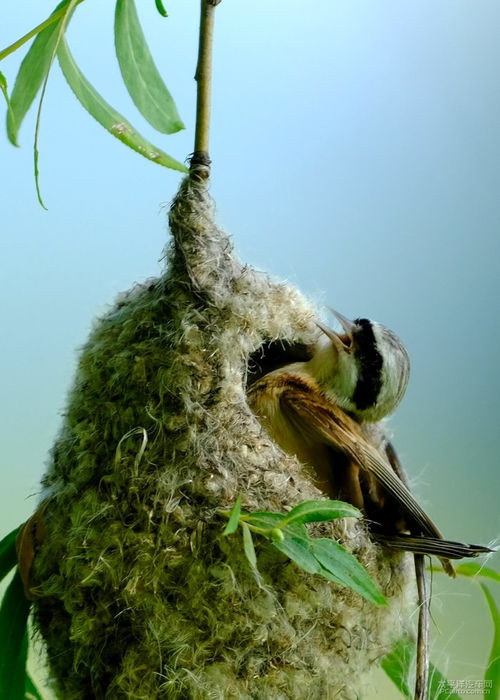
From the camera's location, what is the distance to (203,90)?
1.18 m

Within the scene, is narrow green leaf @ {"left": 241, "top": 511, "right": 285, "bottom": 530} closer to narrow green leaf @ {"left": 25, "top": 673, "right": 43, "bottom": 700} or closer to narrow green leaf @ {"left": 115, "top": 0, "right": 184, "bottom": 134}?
narrow green leaf @ {"left": 115, "top": 0, "right": 184, "bottom": 134}

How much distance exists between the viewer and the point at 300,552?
44.1 inches

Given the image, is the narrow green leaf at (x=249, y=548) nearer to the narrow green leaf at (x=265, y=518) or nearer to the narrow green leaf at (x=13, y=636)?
the narrow green leaf at (x=265, y=518)

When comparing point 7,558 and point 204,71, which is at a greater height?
point 204,71

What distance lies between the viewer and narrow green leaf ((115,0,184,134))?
3.87ft

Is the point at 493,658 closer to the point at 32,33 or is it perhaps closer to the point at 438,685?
the point at 438,685

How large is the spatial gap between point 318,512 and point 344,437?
0.48 m

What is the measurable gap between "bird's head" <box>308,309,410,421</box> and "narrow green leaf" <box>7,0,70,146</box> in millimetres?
835

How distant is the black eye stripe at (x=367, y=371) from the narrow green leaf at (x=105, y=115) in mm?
748

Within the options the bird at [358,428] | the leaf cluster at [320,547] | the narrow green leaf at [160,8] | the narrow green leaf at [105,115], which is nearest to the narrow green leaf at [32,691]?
the bird at [358,428]

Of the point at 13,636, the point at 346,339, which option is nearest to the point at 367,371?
the point at 346,339

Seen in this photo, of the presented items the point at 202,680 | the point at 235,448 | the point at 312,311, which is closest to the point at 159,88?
the point at 235,448

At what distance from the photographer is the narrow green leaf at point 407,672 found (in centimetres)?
171

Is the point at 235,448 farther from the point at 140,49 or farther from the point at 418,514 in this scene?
the point at 140,49
